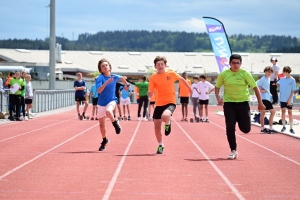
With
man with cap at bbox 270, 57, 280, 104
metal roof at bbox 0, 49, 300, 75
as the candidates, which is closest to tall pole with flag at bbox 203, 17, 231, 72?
man with cap at bbox 270, 57, 280, 104

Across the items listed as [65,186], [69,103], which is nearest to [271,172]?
[65,186]

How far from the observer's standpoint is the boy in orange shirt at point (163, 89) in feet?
43.2

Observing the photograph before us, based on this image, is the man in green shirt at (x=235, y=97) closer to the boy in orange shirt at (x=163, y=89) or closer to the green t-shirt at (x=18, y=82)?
the boy in orange shirt at (x=163, y=89)

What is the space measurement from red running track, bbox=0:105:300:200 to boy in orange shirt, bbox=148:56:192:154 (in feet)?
2.14

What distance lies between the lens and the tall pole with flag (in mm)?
31656

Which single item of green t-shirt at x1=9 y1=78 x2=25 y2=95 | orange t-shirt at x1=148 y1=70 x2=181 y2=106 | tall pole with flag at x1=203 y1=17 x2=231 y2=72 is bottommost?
green t-shirt at x1=9 y1=78 x2=25 y2=95

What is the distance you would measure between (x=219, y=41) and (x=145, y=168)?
2187cm

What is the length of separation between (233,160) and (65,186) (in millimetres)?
4332

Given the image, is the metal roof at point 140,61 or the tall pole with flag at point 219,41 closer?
the tall pole with flag at point 219,41

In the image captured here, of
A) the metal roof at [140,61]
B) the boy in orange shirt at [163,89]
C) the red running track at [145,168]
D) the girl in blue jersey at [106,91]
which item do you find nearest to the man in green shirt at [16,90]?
the red running track at [145,168]

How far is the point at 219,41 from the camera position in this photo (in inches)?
1270

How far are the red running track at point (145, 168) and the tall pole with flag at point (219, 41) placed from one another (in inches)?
551

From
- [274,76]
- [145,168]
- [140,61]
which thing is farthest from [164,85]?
[140,61]

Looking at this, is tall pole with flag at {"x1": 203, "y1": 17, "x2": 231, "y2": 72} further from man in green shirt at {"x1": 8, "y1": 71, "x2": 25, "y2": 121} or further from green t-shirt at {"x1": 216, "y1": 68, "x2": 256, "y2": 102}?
green t-shirt at {"x1": 216, "y1": 68, "x2": 256, "y2": 102}
